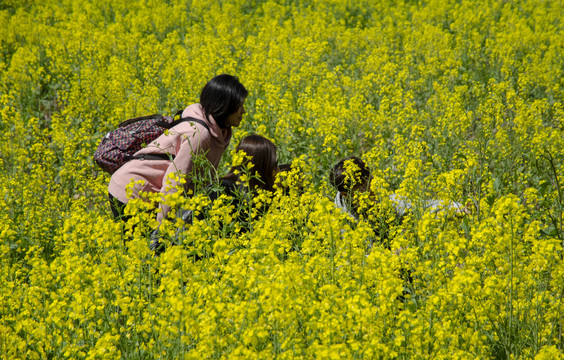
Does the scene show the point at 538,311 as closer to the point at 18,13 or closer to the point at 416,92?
the point at 416,92

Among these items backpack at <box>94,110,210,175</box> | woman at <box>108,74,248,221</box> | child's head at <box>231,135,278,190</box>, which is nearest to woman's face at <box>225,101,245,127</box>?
woman at <box>108,74,248,221</box>

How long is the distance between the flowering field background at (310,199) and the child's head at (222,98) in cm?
67

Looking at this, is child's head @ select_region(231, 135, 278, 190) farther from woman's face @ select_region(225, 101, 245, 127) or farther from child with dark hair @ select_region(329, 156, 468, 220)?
child with dark hair @ select_region(329, 156, 468, 220)

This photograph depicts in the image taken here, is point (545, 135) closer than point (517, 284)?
No

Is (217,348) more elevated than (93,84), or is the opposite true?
(217,348)

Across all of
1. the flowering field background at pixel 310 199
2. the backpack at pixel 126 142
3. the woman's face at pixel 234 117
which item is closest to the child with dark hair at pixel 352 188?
the flowering field background at pixel 310 199

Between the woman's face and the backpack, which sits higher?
the woman's face

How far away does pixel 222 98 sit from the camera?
348 centimetres

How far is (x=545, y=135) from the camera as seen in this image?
4.67m

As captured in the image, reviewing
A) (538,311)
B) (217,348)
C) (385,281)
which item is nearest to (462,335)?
(538,311)

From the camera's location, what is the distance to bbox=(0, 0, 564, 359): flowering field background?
87.1 inches

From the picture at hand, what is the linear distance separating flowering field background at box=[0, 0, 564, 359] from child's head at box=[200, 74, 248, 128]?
67cm

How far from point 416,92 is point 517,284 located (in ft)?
16.2

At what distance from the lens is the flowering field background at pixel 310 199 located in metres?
2.21
